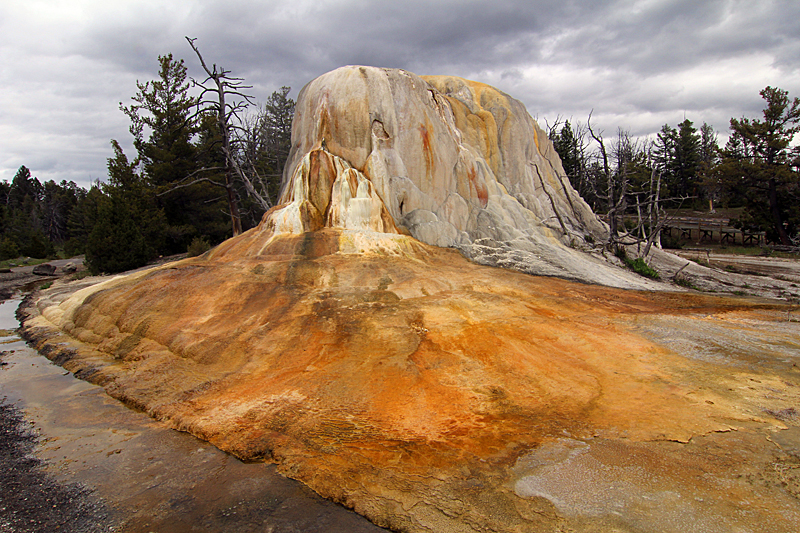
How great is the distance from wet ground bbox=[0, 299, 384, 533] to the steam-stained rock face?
5.36m

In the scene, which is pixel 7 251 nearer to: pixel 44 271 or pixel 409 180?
pixel 44 271

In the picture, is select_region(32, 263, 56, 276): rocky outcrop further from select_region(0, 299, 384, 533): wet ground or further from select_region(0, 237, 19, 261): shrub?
select_region(0, 299, 384, 533): wet ground

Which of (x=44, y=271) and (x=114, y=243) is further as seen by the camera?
(x=44, y=271)

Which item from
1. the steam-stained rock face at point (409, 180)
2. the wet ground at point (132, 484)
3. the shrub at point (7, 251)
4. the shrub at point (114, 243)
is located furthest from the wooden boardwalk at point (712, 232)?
the shrub at point (7, 251)

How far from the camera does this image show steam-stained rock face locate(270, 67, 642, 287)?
33.1ft

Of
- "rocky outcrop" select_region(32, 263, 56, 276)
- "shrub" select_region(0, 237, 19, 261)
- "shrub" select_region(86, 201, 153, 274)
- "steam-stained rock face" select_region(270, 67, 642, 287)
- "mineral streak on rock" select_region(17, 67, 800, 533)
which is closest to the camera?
"mineral streak on rock" select_region(17, 67, 800, 533)

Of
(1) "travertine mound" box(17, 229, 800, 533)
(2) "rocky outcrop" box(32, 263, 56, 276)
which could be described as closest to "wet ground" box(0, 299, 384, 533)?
(1) "travertine mound" box(17, 229, 800, 533)

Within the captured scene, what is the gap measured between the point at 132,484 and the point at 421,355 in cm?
332

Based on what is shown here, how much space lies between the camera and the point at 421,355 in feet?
19.1

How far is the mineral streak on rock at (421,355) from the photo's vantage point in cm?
356

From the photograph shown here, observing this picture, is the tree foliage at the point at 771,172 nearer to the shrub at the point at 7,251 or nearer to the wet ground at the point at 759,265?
the wet ground at the point at 759,265

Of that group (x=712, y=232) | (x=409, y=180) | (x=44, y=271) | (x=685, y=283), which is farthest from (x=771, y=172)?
(x=44, y=271)

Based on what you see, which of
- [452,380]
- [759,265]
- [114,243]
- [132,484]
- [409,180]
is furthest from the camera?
[759,265]

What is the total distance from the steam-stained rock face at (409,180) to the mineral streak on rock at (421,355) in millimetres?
65
